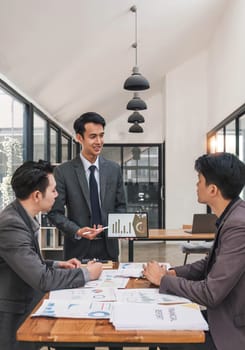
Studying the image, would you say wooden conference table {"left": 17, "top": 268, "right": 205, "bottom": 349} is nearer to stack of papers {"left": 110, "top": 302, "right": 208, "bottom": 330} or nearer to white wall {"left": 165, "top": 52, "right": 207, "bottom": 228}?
stack of papers {"left": 110, "top": 302, "right": 208, "bottom": 330}

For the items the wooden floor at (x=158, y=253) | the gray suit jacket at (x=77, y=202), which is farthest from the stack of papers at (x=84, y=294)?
the wooden floor at (x=158, y=253)

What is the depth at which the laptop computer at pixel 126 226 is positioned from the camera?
88.7 inches

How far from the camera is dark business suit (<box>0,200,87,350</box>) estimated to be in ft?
5.41

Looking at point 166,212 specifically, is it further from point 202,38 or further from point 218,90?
point 202,38

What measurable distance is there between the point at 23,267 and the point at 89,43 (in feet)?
14.6

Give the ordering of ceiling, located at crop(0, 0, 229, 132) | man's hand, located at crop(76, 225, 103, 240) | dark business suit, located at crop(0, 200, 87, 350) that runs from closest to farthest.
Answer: dark business suit, located at crop(0, 200, 87, 350) < man's hand, located at crop(76, 225, 103, 240) < ceiling, located at crop(0, 0, 229, 132)

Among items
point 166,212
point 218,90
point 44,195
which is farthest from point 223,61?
point 44,195

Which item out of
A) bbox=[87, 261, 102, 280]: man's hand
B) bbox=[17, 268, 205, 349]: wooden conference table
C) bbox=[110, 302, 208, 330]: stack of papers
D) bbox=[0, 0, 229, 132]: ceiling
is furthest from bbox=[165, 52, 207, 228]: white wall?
bbox=[17, 268, 205, 349]: wooden conference table

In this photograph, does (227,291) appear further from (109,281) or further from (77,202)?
(77,202)

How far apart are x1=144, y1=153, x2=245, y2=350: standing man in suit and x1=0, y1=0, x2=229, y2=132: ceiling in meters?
2.86

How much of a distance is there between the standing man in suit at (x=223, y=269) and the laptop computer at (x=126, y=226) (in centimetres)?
47

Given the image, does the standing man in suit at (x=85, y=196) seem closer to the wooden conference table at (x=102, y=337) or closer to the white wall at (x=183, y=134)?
the wooden conference table at (x=102, y=337)

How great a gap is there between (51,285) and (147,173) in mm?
9321

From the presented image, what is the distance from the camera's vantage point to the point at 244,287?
1548 mm
